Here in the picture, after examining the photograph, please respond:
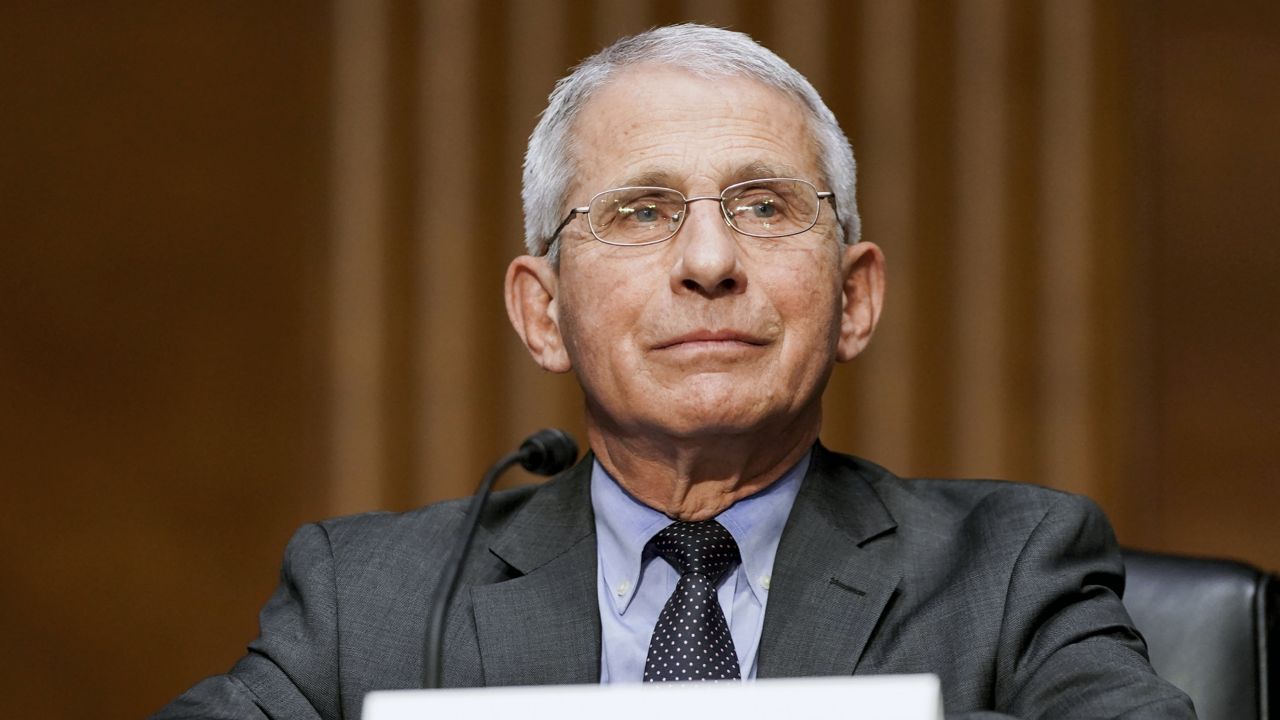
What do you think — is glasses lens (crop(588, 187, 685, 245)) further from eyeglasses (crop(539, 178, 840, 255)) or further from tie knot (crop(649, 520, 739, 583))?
tie knot (crop(649, 520, 739, 583))

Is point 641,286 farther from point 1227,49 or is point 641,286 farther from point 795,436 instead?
point 1227,49

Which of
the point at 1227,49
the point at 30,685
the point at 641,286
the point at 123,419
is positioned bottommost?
the point at 30,685

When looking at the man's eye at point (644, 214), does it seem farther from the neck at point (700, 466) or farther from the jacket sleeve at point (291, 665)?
the jacket sleeve at point (291, 665)

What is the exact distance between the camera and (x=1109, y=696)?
142 cm

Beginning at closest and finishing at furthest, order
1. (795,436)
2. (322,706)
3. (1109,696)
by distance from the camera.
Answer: (1109,696) → (322,706) → (795,436)

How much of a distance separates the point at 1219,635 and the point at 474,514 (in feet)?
2.99

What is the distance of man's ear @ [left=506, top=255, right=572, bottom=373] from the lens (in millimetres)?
1986

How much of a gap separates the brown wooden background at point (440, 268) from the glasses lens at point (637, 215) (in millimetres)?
1700

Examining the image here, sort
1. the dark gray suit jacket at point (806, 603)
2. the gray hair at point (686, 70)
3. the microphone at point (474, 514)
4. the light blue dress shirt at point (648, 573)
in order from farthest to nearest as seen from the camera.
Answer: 1. the gray hair at point (686, 70)
2. the light blue dress shirt at point (648, 573)
3. the dark gray suit jacket at point (806, 603)
4. the microphone at point (474, 514)

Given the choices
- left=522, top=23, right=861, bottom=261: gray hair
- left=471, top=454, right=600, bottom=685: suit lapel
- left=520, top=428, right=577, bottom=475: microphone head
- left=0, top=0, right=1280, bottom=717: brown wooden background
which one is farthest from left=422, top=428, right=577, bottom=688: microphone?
left=0, top=0, right=1280, bottom=717: brown wooden background

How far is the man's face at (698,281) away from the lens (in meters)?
1.73

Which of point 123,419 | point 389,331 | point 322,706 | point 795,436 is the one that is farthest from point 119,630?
point 795,436

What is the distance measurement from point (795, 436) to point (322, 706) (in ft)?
2.22

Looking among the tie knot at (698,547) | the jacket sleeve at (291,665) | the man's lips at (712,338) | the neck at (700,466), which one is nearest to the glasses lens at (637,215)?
the man's lips at (712,338)
